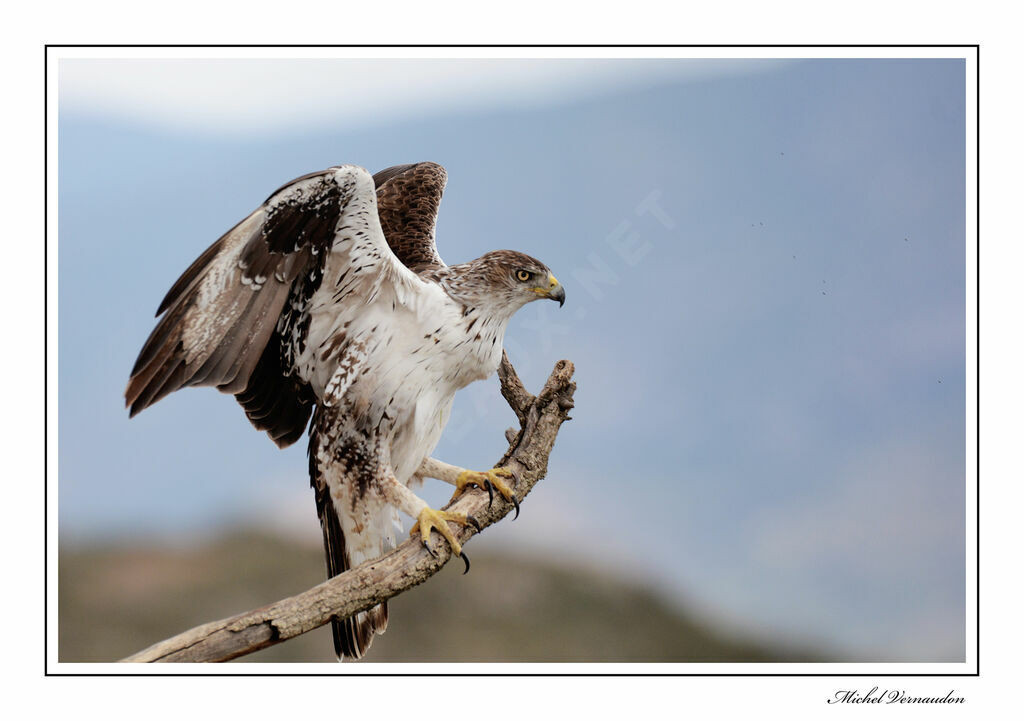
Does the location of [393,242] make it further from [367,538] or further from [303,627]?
[303,627]

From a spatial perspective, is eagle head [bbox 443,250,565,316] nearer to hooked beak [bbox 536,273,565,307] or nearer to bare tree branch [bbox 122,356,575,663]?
hooked beak [bbox 536,273,565,307]

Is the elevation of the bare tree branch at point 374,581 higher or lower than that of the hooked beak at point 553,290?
lower

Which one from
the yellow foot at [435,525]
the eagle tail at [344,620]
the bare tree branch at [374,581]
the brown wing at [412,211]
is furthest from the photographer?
the brown wing at [412,211]

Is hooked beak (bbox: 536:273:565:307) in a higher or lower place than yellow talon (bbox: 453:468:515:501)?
higher

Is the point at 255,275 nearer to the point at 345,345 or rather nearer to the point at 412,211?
the point at 345,345
